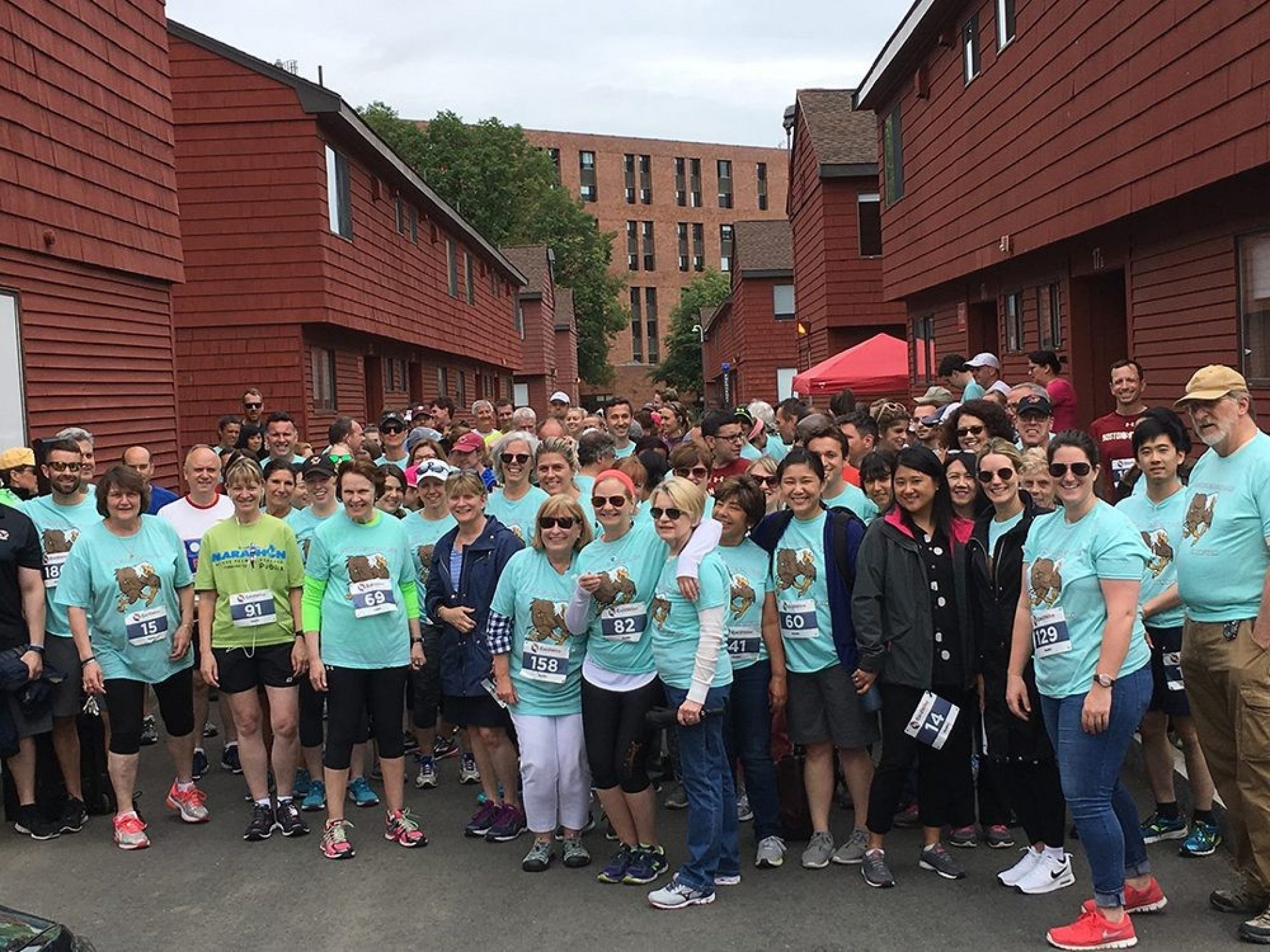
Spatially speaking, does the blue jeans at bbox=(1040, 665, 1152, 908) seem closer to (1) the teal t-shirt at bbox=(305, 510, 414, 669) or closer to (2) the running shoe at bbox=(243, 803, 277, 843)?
(1) the teal t-shirt at bbox=(305, 510, 414, 669)

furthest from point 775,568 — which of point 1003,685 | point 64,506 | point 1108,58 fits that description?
point 1108,58

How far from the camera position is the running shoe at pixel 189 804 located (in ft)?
22.7

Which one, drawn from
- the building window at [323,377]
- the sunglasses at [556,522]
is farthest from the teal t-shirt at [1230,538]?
the building window at [323,377]

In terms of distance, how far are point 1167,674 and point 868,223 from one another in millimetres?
23311

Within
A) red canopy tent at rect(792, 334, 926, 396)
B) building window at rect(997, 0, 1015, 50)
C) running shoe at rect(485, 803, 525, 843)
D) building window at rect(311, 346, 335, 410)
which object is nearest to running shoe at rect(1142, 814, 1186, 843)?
running shoe at rect(485, 803, 525, 843)

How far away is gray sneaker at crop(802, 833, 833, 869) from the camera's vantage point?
592cm

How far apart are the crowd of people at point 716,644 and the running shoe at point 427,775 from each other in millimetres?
13

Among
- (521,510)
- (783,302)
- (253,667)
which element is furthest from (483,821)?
(783,302)

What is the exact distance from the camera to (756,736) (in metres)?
6.04

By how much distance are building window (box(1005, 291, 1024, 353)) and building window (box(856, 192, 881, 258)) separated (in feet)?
36.2

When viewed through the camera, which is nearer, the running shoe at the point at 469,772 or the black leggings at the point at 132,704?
the black leggings at the point at 132,704

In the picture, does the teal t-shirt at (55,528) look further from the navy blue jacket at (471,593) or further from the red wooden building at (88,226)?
the red wooden building at (88,226)

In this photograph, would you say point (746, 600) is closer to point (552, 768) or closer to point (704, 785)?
point (704, 785)

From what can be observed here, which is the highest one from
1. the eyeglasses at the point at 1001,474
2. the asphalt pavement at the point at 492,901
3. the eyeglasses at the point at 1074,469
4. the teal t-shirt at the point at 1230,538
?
the eyeglasses at the point at 1074,469
